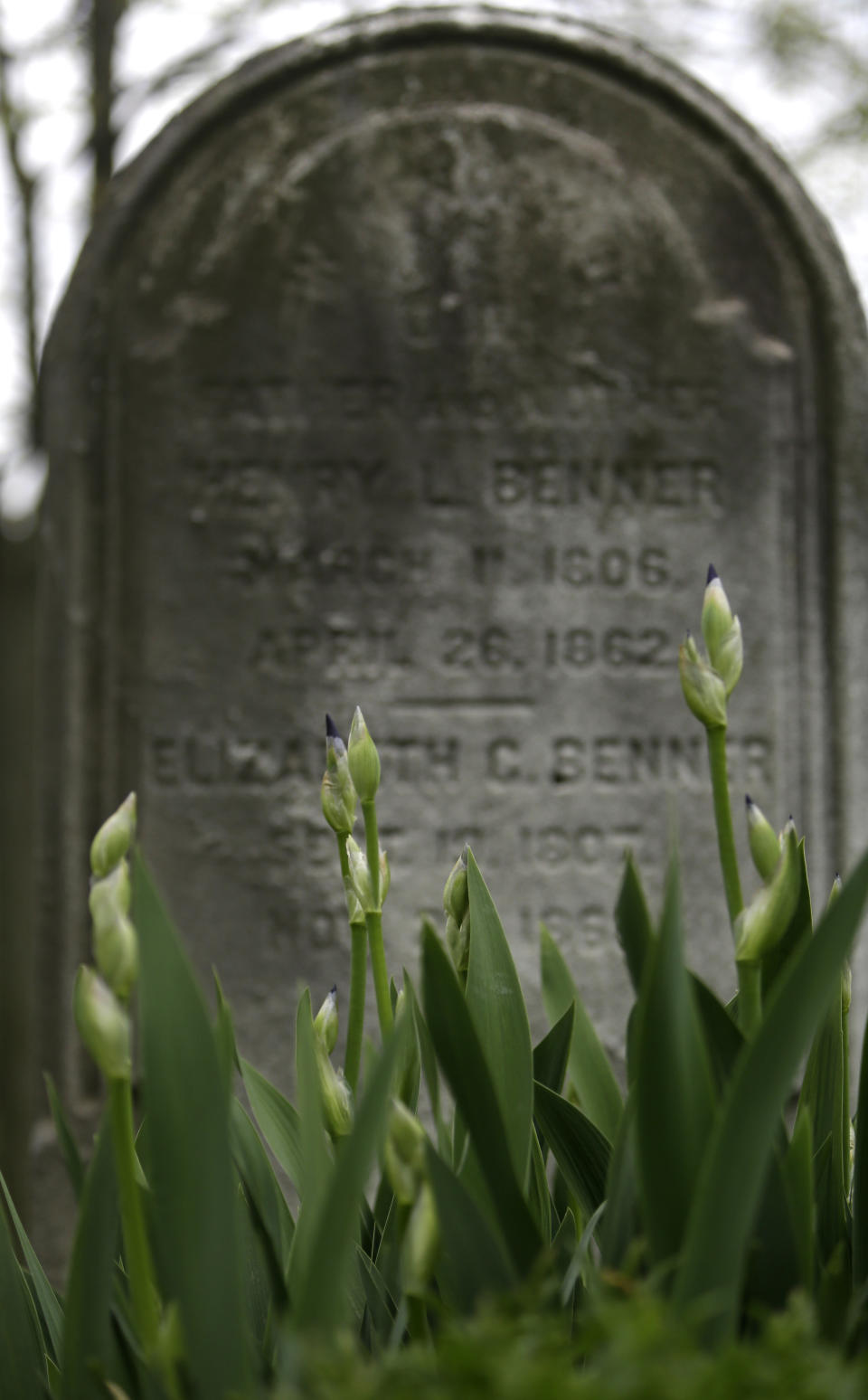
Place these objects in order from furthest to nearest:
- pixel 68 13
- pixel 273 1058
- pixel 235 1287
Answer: pixel 68 13 < pixel 273 1058 < pixel 235 1287

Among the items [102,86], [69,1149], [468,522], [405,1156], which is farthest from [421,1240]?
[102,86]

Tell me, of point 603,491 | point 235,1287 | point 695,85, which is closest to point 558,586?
point 603,491

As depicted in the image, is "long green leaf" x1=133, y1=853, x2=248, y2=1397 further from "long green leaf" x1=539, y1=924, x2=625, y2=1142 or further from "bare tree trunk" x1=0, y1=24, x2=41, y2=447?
"bare tree trunk" x1=0, y1=24, x2=41, y2=447

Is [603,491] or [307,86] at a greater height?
[307,86]

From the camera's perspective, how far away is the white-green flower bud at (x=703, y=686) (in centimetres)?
58

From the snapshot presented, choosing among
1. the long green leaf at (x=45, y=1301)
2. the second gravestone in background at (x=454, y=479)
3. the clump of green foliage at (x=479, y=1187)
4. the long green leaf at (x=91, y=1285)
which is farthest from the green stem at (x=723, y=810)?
the second gravestone in background at (x=454, y=479)

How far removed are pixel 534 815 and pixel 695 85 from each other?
1.27 m

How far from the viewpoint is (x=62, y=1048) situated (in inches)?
69.7

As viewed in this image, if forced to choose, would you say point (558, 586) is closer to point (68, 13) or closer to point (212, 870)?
point (212, 870)

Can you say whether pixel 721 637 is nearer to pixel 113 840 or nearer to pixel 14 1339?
pixel 113 840

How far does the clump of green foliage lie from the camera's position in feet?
1.39

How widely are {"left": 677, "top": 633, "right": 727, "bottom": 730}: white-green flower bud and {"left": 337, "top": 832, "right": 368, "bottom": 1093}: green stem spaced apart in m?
0.23

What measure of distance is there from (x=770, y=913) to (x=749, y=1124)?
0.34 ft

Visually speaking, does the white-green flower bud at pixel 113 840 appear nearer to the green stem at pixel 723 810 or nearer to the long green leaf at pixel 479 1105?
the long green leaf at pixel 479 1105
